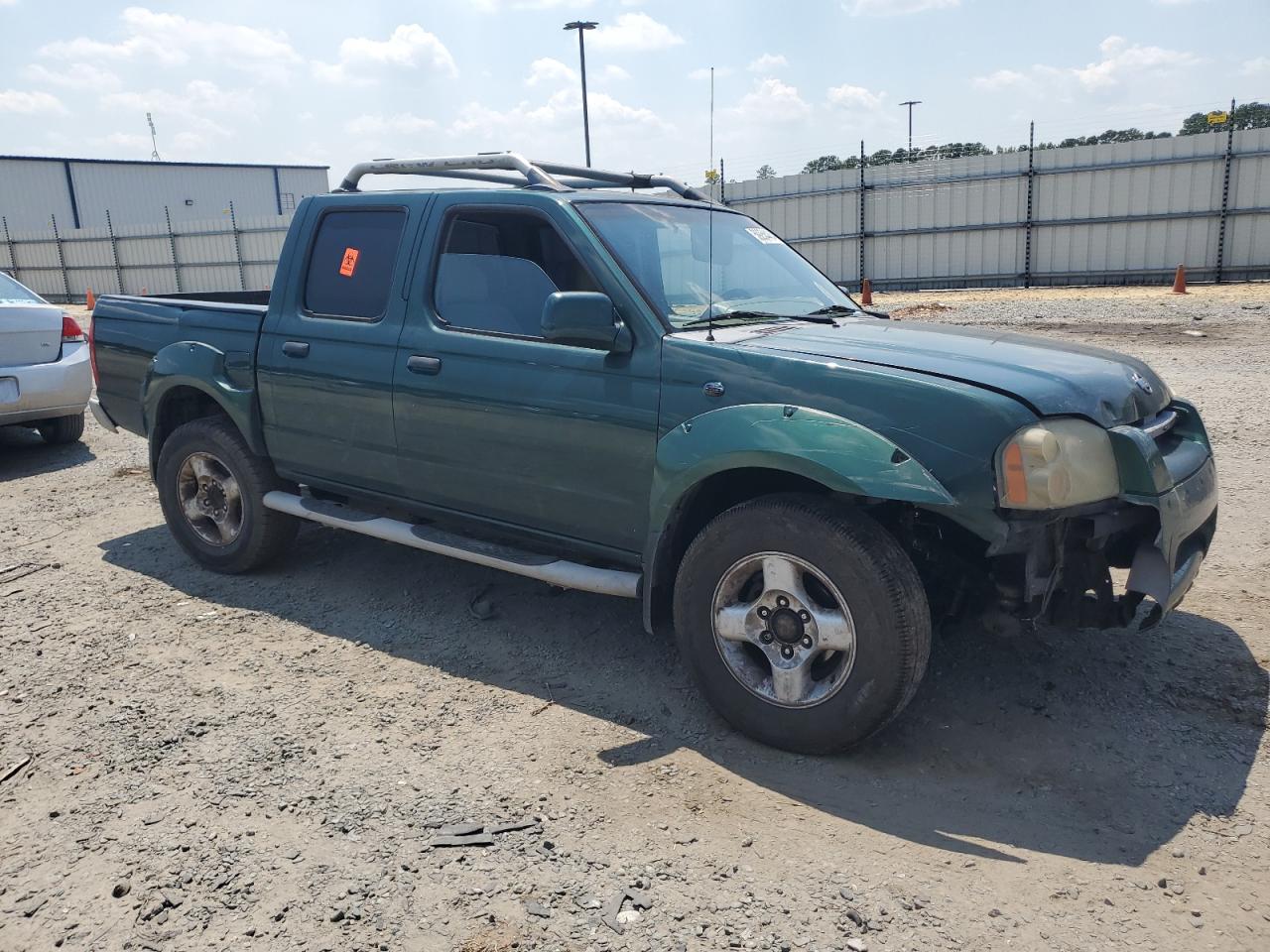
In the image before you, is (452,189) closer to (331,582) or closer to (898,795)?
(331,582)

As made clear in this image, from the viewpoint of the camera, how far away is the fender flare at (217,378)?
5.11m

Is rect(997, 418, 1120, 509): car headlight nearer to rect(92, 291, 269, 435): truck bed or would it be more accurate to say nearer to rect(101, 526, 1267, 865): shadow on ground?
rect(101, 526, 1267, 865): shadow on ground

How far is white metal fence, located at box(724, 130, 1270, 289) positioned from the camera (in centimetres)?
1922

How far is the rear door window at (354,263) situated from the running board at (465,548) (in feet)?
3.09

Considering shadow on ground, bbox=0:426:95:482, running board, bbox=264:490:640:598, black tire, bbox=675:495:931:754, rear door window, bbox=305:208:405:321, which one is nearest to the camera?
black tire, bbox=675:495:931:754

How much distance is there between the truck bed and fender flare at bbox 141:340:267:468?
46 mm

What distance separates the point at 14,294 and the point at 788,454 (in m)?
7.91

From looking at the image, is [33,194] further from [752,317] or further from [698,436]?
[698,436]

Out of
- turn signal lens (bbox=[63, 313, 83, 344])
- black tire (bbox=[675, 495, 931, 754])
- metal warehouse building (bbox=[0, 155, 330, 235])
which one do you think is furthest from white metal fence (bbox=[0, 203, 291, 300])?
black tire (bbox=[675, 495, 931, 754])

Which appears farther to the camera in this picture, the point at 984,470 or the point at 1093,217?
the point at 1093,217

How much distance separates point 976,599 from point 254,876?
8.07 feet

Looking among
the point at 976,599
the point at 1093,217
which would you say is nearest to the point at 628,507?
the point at 976,599

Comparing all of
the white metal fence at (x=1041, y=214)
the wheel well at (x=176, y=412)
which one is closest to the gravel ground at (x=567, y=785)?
the wheel well at (x=176, y=412)

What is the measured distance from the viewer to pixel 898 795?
3240 millimetres
